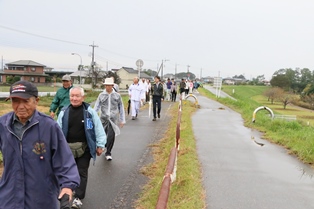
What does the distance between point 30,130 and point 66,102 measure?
3693mm

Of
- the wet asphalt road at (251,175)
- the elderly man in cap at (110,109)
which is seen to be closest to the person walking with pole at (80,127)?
the wet asphalt road at (251,175)

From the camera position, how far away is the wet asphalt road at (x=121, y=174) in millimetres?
4242

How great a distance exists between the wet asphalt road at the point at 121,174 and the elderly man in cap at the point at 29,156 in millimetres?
1889

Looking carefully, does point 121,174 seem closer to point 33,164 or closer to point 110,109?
point 110,109

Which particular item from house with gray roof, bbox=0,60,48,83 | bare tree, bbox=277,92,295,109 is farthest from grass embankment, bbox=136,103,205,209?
house with gray roof, bbox=0,60,48,83

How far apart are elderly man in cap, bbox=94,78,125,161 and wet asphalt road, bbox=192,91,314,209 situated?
193 centimetres

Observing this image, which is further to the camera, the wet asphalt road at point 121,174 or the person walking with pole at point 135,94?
the person walking with pole at point 135,94

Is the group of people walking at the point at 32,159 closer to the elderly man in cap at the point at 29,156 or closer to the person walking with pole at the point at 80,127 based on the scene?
the elderly man in cap at the point at 29,156

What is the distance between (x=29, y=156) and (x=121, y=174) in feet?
10.9

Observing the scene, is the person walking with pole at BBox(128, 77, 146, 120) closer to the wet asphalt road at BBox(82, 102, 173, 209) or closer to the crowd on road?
the wet asphalt road at BBox(82, 102, 173, 209)

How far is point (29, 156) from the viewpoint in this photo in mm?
2195

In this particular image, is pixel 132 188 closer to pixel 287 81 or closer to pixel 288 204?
pixel 288 204

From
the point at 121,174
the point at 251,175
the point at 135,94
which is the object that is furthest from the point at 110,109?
the point at 135,94

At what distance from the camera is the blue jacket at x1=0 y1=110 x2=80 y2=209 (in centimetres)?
219
